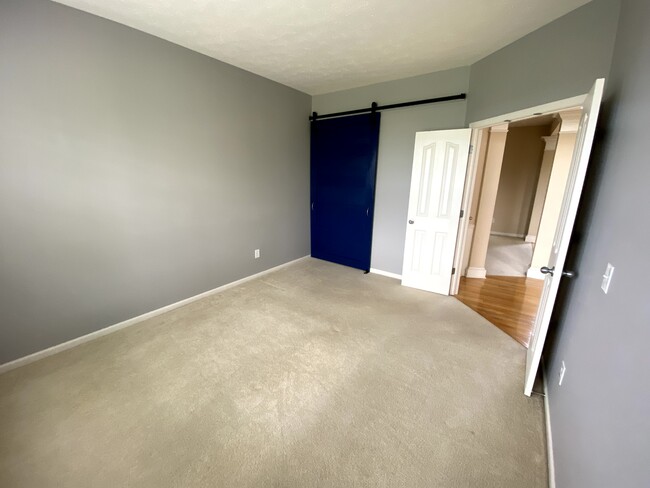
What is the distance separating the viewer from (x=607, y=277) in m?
1.21

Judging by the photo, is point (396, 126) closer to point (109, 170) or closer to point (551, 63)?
point (551, 63)

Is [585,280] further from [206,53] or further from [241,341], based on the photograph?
[206,53]

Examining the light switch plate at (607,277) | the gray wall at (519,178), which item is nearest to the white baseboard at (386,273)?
the light switch plate at (607,277)

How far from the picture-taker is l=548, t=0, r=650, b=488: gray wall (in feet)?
2.84

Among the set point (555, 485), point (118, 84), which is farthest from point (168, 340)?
point (555, 485)

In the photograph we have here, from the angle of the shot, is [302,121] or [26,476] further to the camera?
[302,121]

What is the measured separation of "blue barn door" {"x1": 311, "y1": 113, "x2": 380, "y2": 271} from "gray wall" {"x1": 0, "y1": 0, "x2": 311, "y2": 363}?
1042 millimetres

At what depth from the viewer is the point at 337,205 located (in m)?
4.29

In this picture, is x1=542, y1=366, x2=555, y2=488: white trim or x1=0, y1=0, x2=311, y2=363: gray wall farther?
x1=0, y1=0, x2=311, y2=363: gray wall

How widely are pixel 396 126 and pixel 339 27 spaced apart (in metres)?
1.61

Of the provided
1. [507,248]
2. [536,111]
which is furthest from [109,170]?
[507,248]

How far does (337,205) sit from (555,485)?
3.58 metres

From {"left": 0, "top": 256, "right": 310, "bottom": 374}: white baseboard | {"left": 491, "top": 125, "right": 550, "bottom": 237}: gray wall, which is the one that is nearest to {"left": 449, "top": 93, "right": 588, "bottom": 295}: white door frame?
{"left": 0, "top": 256, "right": 310, "bottom": 374}: white baseboard

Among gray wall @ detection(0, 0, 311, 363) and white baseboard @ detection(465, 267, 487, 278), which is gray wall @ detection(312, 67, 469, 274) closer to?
white baseboard @ detection(465, 267, 487, 278)
